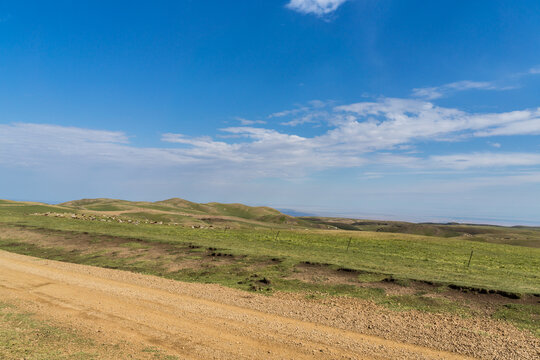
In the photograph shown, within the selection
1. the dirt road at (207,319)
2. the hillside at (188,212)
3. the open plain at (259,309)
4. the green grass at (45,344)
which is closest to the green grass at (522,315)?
the open plain at (259,309)

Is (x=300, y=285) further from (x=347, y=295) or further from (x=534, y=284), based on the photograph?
(x=534, y=284)

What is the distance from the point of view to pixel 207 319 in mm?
14242

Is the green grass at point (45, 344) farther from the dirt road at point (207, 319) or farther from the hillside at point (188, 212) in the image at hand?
the hillside at point (188, 212)

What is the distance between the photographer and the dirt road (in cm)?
1135

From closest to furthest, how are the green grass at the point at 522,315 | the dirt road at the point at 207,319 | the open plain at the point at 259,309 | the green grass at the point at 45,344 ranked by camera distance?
1. the green grass at the point at 45,344
2. the dirt road at the point at 207,319
3. the open plain at the point at 259,309
4. the green grass at the point at 522,315

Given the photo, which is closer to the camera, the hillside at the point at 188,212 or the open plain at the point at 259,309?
the open plain at the point at 259,309

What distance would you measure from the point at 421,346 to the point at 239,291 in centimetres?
1078

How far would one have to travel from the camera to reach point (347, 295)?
61.5 feet

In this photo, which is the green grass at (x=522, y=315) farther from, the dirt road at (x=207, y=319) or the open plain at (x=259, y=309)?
the dirt road at (x=207, y=319)

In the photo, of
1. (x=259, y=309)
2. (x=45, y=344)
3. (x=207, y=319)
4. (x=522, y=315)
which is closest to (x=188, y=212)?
(x=259, y=309)

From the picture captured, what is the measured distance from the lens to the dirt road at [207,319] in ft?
37.2

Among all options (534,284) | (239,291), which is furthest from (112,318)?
(534,284)

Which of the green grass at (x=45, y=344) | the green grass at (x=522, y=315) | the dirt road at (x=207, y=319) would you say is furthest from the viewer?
the green grass at (x=522, y=315)

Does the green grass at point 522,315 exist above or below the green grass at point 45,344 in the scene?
above
